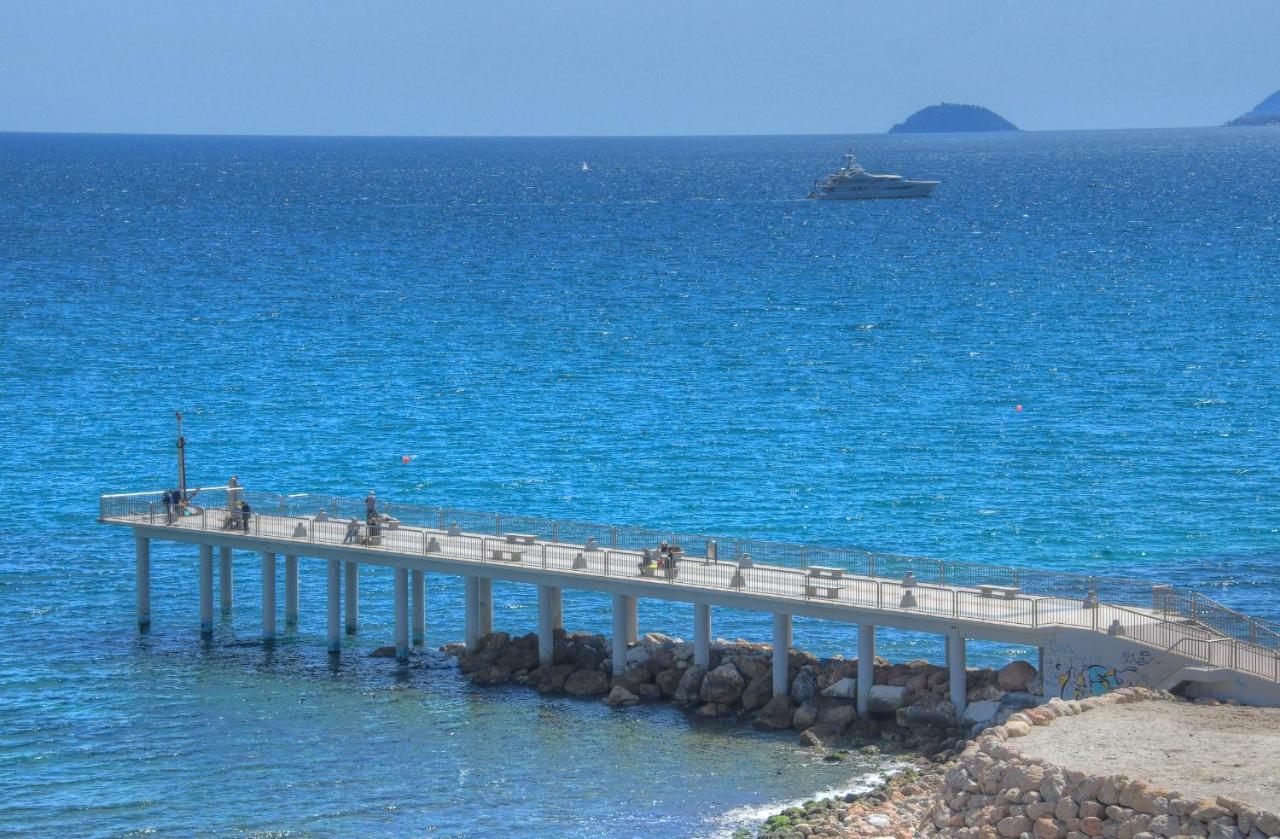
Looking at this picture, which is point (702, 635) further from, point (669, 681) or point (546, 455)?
point (546, 455)

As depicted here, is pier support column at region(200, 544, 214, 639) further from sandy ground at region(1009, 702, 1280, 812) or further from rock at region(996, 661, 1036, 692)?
sandy ground at region(1009, 702, 1280, 812)

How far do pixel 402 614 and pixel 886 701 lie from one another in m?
14.0

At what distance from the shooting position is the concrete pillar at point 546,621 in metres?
53.8

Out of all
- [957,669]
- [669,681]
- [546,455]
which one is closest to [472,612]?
[669,681]

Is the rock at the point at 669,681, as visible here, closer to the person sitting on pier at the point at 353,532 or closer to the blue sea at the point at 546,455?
the blue sea at the point at 546,455

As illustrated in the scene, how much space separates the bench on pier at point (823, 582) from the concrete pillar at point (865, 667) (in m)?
1.36

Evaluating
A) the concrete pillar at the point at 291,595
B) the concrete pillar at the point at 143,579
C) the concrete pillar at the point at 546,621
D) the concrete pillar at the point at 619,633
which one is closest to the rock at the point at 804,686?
the concrete pillar at the point at 619,633

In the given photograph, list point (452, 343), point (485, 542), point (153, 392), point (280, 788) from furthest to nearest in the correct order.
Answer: point (452, 343)
point (153, 392)
point (485, 542)
point (280, 788)

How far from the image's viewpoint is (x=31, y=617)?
5991cm

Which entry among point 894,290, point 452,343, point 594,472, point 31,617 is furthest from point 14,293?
point 31,617

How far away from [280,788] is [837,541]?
2645 cm

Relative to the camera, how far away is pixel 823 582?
51.2 meters

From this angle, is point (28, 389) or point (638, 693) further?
point (28, 389)

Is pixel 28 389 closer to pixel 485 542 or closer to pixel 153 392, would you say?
pixel 153 392
